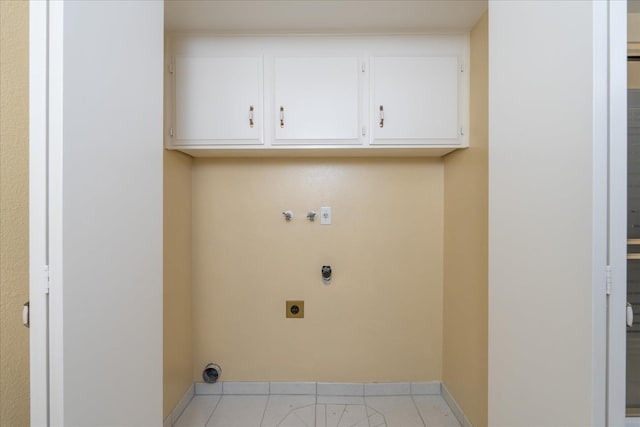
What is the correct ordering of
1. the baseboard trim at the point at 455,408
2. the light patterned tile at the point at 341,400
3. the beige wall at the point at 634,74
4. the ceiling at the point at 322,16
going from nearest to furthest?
the beige wall at the point at 634,74, the ceiling at the point at 322,16, the baseboard trim at the point at 455,408, the light patterned tile at the point at 341,400

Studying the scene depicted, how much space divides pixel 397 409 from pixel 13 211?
2206 mm

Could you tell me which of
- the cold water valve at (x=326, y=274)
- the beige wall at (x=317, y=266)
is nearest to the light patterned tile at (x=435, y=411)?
the beige wall at (x=317, y=266)

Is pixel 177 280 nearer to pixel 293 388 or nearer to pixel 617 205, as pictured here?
pixel 293 388

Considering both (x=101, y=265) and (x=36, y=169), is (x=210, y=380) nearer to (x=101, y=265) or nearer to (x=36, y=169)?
(x=101, y=265)

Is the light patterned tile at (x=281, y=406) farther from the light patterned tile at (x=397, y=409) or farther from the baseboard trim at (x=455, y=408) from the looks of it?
the baseboard trim at (x=455, y=408)

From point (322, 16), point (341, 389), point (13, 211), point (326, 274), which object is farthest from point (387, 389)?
point (322, 16)

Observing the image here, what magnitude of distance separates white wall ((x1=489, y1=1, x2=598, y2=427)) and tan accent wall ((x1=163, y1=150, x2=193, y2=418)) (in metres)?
1.70

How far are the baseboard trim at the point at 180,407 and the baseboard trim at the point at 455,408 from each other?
171 cm

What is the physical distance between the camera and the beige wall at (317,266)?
7.63 feet

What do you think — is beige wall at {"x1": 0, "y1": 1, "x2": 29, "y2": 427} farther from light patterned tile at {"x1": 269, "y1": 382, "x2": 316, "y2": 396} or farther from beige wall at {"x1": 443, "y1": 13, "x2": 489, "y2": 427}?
beige wall at {"x1": 443, "y1": 13, "x2": 489, "y2": 427}

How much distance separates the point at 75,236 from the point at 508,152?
3.93ft

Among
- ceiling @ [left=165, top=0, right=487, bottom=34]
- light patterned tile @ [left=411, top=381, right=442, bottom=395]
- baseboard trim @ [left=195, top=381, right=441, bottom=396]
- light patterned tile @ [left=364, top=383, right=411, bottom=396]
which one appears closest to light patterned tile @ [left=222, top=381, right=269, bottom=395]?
Answer: baseboard trim @ [left=195, top=381, right=441, bottom=396]

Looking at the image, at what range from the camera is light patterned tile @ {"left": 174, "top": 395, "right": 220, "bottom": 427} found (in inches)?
78.5

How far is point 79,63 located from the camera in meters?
0.77
